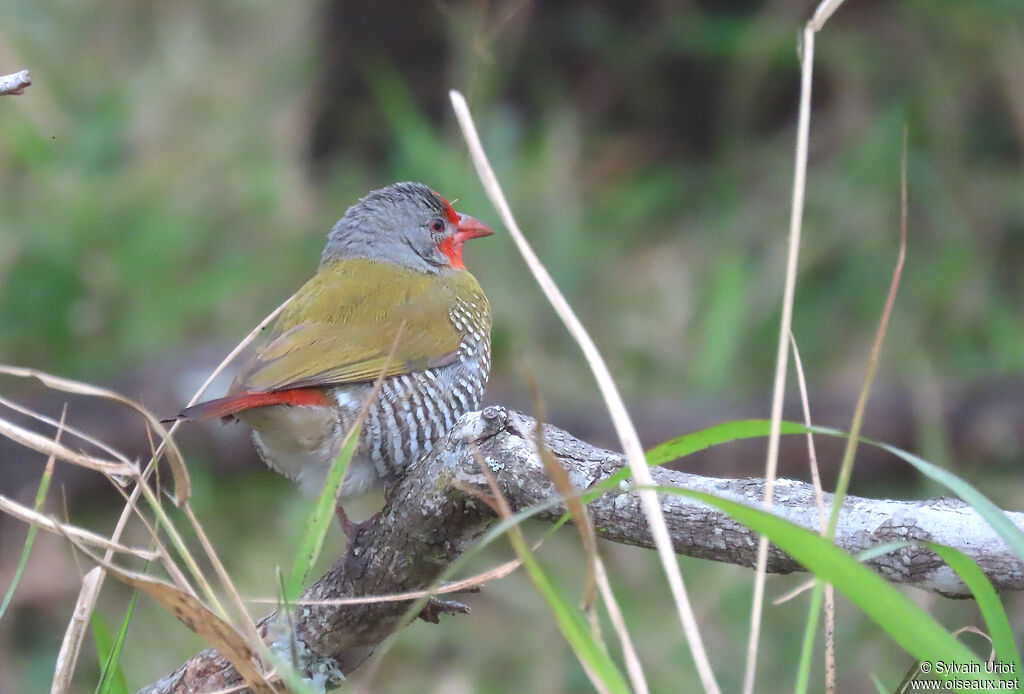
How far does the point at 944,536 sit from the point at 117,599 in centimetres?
462

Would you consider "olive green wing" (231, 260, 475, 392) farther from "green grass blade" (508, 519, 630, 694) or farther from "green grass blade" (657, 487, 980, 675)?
"green grass blade" (657, 487, 980, 675)

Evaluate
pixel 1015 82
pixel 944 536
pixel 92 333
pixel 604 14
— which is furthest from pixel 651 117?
pixel 944 536

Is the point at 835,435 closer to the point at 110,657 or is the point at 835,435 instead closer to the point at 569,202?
the point at 110,657

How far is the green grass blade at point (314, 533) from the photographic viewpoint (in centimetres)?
172

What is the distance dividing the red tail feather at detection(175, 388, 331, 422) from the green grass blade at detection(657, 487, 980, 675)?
3.93 feet

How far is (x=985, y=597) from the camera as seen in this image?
1.50 m

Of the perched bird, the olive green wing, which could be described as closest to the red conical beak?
the perched bird

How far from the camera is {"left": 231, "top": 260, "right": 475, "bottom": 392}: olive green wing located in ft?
9.10

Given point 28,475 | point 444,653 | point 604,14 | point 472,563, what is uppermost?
point 604,14

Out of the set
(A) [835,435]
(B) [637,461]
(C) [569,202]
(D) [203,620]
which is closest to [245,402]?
(D) [203,620]

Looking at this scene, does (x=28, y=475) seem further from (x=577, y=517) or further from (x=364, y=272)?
(x=577, y=517)

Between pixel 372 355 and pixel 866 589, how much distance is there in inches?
68.1

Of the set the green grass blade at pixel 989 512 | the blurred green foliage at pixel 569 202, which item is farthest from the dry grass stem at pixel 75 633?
the blurred green foliage at pixel 569 202

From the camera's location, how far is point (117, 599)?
5.49 meters
